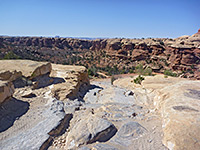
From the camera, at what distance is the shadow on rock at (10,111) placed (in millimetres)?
5885

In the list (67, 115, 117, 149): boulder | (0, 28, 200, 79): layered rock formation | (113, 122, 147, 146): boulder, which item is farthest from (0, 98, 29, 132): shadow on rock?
(0, 28, 200, 79): layered rock formation

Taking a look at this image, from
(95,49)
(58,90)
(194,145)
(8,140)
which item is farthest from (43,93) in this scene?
(95,49)

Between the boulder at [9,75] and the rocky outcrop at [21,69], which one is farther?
the rocky outcrop at [21,69]

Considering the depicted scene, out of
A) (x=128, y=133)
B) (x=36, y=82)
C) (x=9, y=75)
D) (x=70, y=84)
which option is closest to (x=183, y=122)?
(x=128, y=133)

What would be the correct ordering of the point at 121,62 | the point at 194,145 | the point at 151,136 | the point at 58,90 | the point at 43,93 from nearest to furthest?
the point at 194,145 < the point at 151,136 < the point at 43,93 < the point at 58,90 < the point at 121,62

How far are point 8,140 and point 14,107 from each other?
7.65 ft

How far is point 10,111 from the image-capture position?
6.65 m

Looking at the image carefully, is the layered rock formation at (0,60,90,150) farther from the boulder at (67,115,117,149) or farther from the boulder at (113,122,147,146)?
the boulder at (113,122,147,146)

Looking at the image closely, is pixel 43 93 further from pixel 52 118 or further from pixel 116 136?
pixel 116 136

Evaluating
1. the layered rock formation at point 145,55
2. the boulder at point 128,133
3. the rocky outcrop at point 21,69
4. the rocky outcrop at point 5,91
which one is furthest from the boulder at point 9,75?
the layered rock formation at point 145,55

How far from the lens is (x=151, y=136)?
552 cm

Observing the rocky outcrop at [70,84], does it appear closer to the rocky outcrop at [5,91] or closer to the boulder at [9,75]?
the boulder at [9,75]

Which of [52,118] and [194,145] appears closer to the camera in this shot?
[194,145]

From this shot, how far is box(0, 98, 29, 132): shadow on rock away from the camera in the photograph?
5.88 meters
